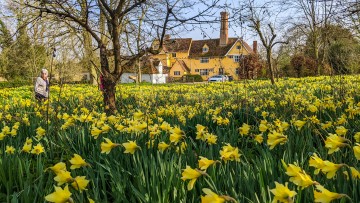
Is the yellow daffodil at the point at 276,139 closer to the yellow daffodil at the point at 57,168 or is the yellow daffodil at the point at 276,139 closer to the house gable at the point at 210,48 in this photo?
the yellow daffodil at the point at 57,168

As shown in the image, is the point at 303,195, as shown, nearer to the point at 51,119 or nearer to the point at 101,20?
the point at 51,119

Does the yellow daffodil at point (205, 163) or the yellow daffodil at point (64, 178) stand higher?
the yellow daffodil at point (205, 163)

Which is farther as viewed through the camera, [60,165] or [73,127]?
[73,127]

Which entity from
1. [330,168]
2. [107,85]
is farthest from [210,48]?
[330,168]

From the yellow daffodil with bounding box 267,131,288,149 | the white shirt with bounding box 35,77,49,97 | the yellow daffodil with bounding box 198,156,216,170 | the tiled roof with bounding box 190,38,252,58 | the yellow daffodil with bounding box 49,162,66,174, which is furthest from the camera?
the tiled roof with bounding box 190,38,252,58

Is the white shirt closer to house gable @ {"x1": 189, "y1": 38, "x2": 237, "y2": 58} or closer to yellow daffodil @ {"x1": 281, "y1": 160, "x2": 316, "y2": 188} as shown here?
yellow daffodil @ {"x1": 281, "y1": 160, "x2": 316, "y2": 188}

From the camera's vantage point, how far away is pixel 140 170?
2066mm

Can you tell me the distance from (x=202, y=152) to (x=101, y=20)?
17.9 ft

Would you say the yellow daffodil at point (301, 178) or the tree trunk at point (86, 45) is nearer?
the yellow daffodil at point (301, 178)

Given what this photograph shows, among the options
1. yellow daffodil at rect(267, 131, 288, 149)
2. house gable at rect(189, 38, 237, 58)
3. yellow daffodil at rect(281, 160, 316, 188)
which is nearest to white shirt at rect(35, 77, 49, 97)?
yellow daffodil at rect(267, 131, 288, 149)

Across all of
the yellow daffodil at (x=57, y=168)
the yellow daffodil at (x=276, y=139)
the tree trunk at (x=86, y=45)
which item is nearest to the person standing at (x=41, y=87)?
the tree trunk at (x=86, y=45)

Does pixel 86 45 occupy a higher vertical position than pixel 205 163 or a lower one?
higher

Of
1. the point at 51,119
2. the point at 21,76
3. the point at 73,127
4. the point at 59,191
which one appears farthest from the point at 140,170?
the point at 21,76

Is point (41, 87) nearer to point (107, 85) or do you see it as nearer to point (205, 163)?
point (107, 85)
